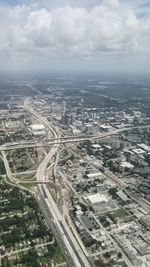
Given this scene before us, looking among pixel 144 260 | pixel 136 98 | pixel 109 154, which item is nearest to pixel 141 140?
pixel 109 154

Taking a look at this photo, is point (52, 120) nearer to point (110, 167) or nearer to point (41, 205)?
point (110, 167)

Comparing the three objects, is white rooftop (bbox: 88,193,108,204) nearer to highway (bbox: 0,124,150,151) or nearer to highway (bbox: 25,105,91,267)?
highway (bbox: 25,105,91,267)

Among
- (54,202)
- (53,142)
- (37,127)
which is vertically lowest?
(54,202)

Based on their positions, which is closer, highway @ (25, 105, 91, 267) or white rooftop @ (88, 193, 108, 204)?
highway @ (25, 105, 91, 267)

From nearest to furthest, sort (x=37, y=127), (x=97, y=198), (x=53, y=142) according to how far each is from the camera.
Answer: (x=97, y=198), (x=53, y=142), (x=37, y=127)

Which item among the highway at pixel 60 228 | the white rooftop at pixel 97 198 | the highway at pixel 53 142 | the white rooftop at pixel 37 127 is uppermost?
the white rooftop at pixel 37 127

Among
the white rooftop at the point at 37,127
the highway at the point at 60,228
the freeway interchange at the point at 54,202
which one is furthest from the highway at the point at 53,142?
the highway at the point at 60,228

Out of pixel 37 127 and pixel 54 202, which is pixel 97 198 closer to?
pixel 54 202

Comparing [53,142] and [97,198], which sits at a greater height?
[53,142]

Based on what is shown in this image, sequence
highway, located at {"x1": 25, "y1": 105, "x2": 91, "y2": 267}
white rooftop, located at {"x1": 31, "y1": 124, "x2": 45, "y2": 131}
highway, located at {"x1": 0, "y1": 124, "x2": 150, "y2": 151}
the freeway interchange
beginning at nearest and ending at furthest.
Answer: highway, located at {"x1": 25, "y1": 105, "x2": 91, "y2": 267} → the freeway interchange → highway, located at {"x1": 0, "y1": 124, "x2": 150, "y2": 151} → white rooftop, located at {"x1": 31, "y1": 124, "x2": 45, "y2": 131}

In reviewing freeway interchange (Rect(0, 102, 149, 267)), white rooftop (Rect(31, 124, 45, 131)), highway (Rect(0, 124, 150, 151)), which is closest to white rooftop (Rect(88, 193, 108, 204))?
freeway interchange (Rect(0, 102, 149, 267))

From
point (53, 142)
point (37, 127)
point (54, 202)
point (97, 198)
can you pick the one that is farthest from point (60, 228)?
point (37, 127)

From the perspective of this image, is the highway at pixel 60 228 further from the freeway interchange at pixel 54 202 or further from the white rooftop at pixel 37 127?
the white rooftop at pixel 37 127
